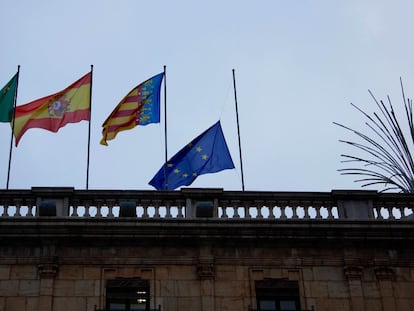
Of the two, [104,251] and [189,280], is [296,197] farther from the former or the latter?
[104,251]

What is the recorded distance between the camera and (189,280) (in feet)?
74.1

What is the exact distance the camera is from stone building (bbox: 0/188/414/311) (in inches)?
878

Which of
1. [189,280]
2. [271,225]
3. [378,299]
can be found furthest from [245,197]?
[378,299]

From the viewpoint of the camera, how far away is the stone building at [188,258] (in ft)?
73.2

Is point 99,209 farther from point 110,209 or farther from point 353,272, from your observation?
point 353,272

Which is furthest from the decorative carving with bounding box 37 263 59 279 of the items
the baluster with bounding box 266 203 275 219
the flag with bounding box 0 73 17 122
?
the flag with bounding box 0 73 17 122

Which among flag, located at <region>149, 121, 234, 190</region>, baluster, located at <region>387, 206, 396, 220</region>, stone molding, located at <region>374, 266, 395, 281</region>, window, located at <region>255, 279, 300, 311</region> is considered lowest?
window, located at <region>255, 279, 300, 311</region>

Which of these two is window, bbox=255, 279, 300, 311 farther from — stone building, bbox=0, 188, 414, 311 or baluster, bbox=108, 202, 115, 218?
baluster, bbox=108, 202, 115, 218

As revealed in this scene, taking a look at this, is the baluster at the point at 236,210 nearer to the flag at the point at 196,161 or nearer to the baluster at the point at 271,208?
the baluster at the point at 271,208

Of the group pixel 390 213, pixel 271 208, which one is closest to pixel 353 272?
pixel 390 213

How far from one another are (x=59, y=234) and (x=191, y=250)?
3828 mm

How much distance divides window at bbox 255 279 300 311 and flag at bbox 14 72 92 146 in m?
9.46

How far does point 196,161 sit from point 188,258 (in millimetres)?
5458

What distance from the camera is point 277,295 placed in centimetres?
2272
